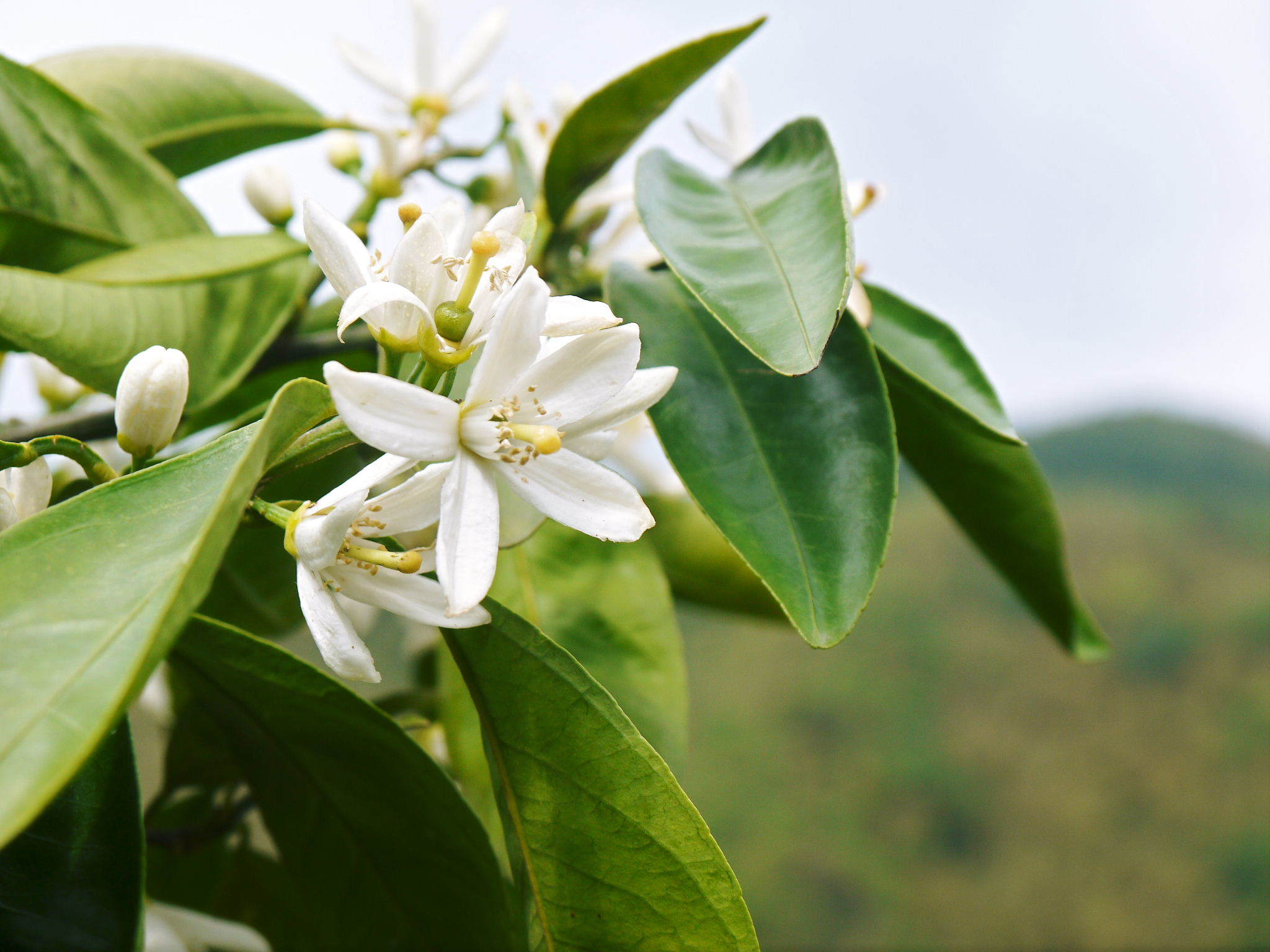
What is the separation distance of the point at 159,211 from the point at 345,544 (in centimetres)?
34

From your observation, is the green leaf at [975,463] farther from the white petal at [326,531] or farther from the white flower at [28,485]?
the white flower at [28,485]

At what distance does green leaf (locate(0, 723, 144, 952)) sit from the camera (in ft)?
1.13

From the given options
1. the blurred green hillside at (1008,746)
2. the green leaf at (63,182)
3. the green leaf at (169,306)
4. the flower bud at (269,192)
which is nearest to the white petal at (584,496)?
the green leaf at (169,306)

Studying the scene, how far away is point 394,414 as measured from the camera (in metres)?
0.30

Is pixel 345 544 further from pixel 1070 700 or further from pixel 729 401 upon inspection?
pixel 1070 700

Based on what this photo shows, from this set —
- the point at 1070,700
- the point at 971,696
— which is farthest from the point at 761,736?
the point at 1070,700

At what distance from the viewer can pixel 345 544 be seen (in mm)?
351

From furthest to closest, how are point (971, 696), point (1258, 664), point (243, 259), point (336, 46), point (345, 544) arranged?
point (971, 696), point (1258, 664), point (336, 46), point (243, 259), point (345, 544)

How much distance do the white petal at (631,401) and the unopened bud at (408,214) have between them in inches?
4.1

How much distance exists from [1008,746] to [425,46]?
5.97 meters

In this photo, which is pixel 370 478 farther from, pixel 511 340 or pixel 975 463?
pixel 975 463

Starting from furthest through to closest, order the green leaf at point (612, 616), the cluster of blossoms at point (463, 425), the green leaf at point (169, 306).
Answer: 1. the green leaf at point (612, 616)
2. the green leaf at point (169, 306)
3. the cluster of blossoms at point (463, 425)

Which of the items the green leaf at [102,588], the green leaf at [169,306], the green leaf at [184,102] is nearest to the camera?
the green leaf at [102,588]

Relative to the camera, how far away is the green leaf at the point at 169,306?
0.42m
